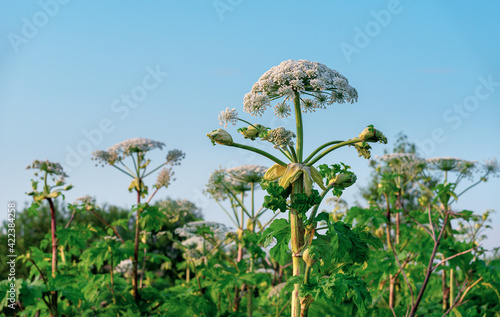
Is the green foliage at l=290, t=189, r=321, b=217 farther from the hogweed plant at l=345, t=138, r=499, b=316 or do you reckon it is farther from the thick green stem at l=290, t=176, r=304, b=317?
the hogweed plant at l=345, t=138, r=499, b=316

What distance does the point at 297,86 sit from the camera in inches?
138

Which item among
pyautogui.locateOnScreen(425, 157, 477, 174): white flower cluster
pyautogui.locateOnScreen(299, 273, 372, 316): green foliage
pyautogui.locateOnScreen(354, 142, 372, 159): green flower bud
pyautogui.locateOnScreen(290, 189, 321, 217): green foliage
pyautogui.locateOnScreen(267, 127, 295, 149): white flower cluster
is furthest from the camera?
pyautogui.locateOnScreen(425, 157, 477, 174): white flower cluster

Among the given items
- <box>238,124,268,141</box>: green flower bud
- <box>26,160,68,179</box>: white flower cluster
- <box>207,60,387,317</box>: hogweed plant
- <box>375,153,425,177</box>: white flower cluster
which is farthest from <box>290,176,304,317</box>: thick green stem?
<box>375,153,425,177</box>: white flower cluster

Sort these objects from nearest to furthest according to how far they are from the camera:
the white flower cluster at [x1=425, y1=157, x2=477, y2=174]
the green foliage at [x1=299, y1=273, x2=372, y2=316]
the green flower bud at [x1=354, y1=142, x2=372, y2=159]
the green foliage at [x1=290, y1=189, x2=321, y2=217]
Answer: the green foliage at [x1=299, y1=273, x2=372, y2=316]
the green foliage at [x1=290, y1=189, x2=321, y2=217]
the green flower bud at [x1=354, y1=142, x2=372, y2=159]
the white flower cluster at [x1=425, y1=157, x2=477, y2=174]

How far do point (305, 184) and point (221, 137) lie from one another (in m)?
0.69

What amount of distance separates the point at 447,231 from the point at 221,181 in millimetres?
3552

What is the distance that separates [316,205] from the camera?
3336 mm

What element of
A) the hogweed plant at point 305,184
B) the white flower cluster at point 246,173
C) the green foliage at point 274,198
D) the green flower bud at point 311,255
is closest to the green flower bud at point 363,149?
the hogweed plant at point 305,184

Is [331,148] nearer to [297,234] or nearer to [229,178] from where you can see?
[297,234]

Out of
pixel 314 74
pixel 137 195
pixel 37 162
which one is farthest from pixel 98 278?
pixel 314 74

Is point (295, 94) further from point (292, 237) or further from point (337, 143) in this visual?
point (292, 237)

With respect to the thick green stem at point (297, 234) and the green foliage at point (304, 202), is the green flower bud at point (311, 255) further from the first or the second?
the green foliage at point (304, 202)

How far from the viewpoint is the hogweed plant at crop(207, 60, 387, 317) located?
126 inches

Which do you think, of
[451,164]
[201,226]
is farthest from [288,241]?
[451,164]
